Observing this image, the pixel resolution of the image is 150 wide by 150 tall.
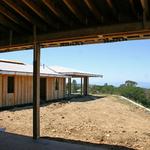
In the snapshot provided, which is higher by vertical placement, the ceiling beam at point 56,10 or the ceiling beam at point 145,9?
the ceiling beam at point 56,10

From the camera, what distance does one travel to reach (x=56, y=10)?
22.5 ft

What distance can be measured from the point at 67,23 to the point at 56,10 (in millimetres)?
679

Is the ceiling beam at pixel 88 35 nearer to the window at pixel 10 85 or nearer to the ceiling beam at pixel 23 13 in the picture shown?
the ceiling beam at pixel 23 13

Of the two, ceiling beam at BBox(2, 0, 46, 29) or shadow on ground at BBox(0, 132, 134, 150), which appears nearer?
ceiling beam at BBox(2, 0, 46, 29)

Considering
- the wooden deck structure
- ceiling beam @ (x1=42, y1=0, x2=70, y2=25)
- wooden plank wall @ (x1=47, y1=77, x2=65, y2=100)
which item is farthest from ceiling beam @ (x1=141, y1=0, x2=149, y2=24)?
wooden plank wall @ (x1=47, y1=77, x2=65, y2=100)

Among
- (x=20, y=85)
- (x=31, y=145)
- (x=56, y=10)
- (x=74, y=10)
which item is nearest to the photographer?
(x=74, y=10)

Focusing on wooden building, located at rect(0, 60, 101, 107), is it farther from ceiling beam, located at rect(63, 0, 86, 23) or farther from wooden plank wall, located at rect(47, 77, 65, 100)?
ceiling beam, located at rect(63, 0, 86, 23)

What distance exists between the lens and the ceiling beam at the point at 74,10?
634 cm

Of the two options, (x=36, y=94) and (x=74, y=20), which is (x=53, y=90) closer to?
Answer: (x=36, y=94)

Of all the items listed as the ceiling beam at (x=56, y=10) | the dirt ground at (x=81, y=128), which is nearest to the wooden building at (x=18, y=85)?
the dirt ground at (x=81, y=128)

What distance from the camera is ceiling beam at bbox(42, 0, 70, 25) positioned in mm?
6502

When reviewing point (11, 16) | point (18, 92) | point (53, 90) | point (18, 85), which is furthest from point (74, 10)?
point (53, 90)

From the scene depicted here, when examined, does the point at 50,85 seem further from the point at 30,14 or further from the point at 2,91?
the point at 30,14

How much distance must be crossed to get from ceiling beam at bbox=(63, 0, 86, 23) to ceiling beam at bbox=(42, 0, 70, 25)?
Answer: 36cm
